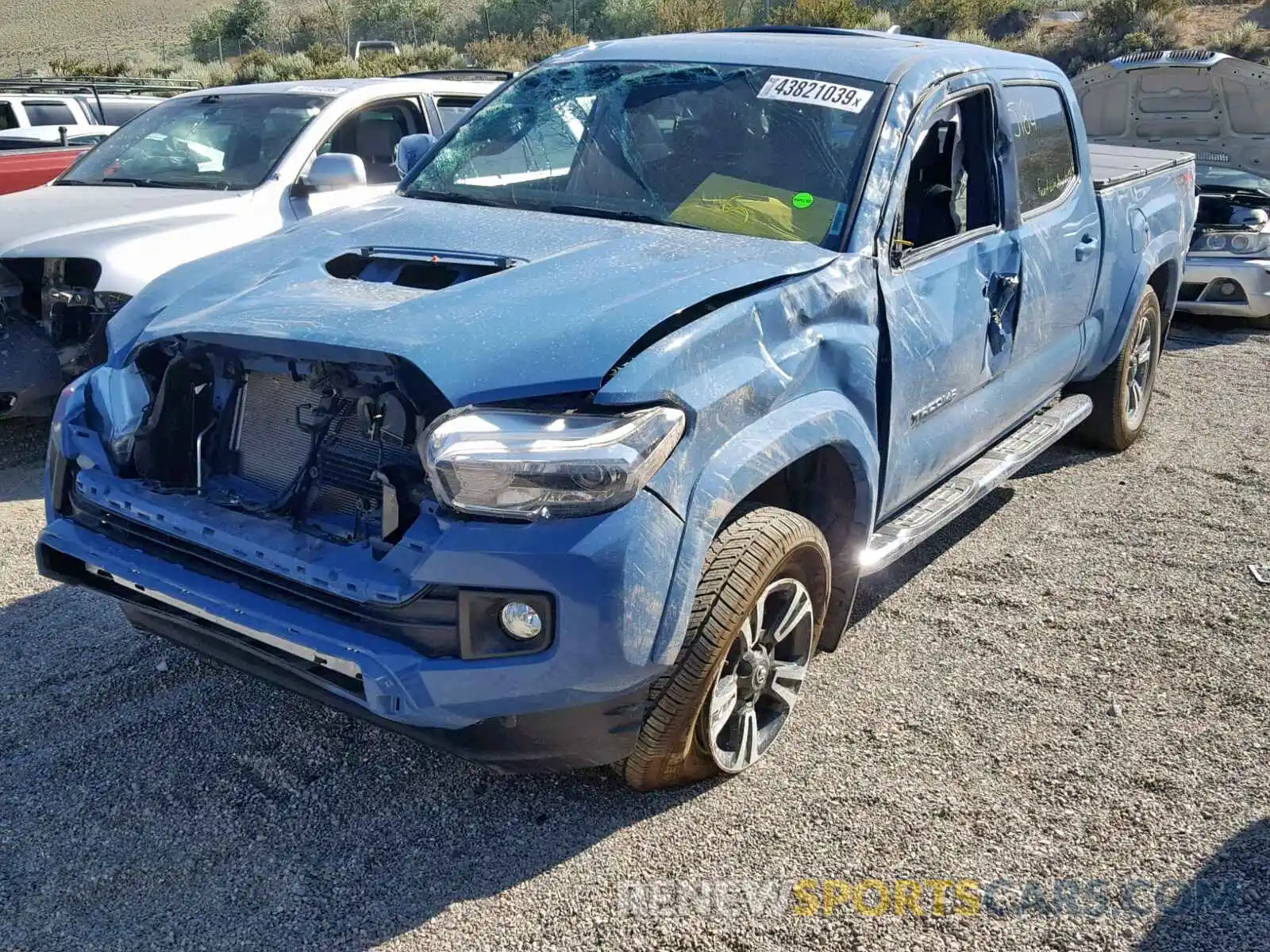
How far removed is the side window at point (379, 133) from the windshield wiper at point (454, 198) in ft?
9.65

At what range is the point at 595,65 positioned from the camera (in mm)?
4160


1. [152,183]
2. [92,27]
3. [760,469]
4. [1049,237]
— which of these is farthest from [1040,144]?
[92,27]

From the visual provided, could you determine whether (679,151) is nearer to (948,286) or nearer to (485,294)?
(948,286)

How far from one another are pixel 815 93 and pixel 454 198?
4.22ft

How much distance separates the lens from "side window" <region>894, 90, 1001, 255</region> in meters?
3.96

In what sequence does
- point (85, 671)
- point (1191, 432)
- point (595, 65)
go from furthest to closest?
point (1191, 432) < point (595, 65) < point (85, 671)

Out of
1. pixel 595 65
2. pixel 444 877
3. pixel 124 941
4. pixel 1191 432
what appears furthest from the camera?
pixel 1191 432

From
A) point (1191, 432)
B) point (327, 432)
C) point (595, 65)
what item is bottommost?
point (1191, 432)

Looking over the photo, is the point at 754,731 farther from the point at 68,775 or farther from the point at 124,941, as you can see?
the point at 68,775

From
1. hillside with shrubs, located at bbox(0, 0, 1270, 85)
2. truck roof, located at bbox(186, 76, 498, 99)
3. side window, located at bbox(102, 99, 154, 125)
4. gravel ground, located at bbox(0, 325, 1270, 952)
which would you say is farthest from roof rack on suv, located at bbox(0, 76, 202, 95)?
gravel ground, located at bbox(0, 325, 1270, 952)

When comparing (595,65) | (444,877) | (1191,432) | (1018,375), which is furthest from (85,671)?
(1191,432)

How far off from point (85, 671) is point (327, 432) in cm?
143

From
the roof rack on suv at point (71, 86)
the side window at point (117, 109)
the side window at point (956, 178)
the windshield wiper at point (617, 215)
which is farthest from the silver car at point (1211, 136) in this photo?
the side window at point (117, 109)

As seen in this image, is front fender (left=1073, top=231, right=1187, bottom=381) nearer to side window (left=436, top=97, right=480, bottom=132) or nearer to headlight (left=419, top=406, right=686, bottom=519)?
headlight (left=419, top=406, right=686, bottom=519)
